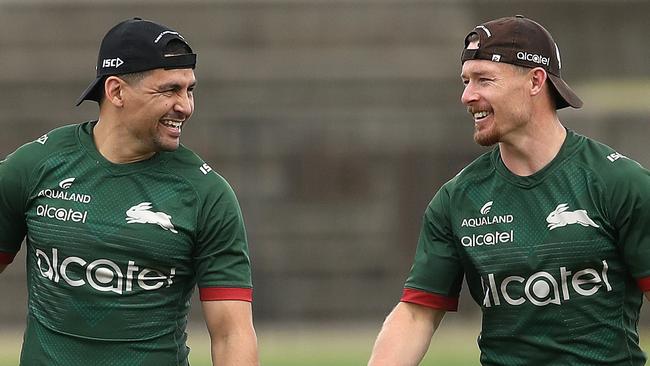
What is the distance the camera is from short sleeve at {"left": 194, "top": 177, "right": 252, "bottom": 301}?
6316mm

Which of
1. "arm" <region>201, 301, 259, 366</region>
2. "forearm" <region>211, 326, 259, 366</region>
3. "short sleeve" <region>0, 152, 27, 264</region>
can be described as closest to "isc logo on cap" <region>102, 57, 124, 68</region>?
"short sleeve" <region>0, 152, 27, 264</region>

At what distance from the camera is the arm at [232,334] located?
6285mm

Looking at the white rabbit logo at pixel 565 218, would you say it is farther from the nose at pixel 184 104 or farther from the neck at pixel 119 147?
the neck at pixel 119 147

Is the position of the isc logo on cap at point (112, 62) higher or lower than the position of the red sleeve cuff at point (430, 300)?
higher

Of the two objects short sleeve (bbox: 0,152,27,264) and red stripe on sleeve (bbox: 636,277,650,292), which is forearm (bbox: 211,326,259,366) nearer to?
short sleeve (bbox: 0,152,27,264)

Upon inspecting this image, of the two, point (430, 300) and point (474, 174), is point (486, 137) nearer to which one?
point (474, 174)

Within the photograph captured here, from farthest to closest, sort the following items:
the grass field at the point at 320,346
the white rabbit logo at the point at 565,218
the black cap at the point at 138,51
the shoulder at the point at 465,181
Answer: the grass field at the point at 320,346 → the shoulder at the point at 465,181 → the black cap at the point at 138,51 → the white rabbit logo at the point at 565,218

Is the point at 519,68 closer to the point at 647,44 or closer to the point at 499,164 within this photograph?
the point at 499,164

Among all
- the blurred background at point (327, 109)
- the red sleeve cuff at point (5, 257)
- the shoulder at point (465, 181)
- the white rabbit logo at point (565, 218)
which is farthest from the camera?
the blurred background at point (327, 109)

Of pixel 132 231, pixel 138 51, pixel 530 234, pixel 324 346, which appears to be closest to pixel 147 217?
pixel 132 231

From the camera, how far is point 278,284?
1598 centimetres

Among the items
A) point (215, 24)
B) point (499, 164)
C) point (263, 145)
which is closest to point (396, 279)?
point (263, 145)

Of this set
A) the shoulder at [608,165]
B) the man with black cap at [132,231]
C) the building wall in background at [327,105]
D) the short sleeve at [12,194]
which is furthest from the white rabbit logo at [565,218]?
the building wall in background at [327,105]

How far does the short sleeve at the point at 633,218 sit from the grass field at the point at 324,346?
7.03m
